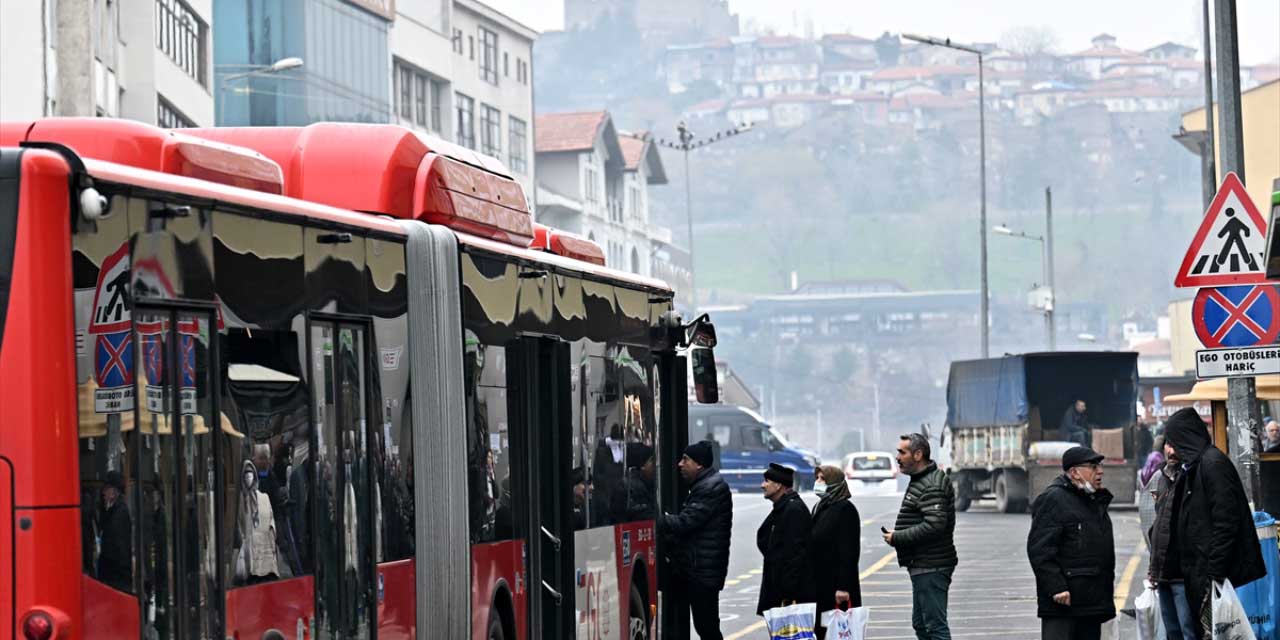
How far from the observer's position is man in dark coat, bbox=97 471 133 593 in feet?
24.2

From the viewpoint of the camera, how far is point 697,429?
2724 inches

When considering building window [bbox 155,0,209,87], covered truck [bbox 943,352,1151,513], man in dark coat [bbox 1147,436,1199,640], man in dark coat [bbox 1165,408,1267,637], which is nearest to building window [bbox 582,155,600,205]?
building window [bbox 155,0,209,87]

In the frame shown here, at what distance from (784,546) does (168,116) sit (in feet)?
116

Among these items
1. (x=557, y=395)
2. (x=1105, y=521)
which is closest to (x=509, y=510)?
(x=557, y=395)

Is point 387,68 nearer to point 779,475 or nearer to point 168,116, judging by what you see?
point 168,116

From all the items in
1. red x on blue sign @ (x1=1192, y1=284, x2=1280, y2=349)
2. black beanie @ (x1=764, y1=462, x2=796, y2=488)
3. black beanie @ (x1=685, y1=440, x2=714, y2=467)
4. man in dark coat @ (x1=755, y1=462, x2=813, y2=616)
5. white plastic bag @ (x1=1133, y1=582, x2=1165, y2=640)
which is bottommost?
white plastic bag @ (x1=1133, y1=582, x2=1165, y2=640)

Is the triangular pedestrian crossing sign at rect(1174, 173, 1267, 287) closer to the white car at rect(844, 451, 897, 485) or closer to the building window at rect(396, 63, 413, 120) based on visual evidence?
the building window at rect(396, 63, 413, 120)

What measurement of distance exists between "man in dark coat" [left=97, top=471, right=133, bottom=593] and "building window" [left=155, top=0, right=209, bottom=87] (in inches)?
1575

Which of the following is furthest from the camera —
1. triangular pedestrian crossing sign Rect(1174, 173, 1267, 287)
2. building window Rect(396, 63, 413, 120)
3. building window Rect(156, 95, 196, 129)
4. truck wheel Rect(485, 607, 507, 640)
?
building window Rect(396, 63, 413, 120)

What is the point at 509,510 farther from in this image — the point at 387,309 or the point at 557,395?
the point at 387,309

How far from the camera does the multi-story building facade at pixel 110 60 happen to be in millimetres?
36125

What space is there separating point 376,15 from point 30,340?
62.7m

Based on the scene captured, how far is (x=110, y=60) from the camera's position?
43.2 m

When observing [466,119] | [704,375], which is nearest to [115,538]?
[704,375]
